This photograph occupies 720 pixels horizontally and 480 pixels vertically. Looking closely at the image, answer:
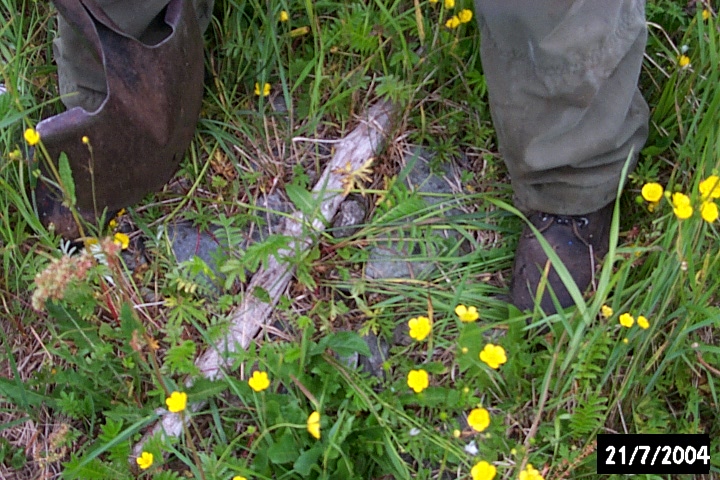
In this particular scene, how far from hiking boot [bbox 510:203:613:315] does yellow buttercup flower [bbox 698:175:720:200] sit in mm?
432

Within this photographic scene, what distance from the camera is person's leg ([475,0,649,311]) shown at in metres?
1.52

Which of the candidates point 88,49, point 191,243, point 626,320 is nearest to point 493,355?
point 626,320

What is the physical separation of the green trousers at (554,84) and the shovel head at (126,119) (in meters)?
0.11

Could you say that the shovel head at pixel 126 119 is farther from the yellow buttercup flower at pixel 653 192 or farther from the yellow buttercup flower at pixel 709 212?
the yellow buttercup flower at pixel 709 212

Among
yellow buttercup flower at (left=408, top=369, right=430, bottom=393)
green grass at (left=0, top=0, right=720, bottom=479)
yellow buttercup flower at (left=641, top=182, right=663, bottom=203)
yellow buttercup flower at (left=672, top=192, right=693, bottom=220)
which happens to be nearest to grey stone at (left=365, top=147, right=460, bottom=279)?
green grass at (left=0, top=0, right=720, bottom=479)

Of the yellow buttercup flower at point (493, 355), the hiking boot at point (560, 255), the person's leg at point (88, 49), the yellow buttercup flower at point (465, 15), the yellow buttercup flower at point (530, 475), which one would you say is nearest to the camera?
the yellow buttercup flower at point (530, 475)

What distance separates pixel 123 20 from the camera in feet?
5.85

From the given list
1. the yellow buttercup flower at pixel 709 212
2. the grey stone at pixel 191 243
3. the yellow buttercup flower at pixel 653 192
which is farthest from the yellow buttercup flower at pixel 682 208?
the grey stone at pixel 191 243

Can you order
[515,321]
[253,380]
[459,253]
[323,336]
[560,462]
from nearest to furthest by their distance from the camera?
[253,380], [560,462], [515,321], [323,336], [459,253]

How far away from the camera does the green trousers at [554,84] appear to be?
4.98 feet

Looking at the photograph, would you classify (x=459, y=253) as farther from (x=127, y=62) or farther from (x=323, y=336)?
(x=127, y=62)

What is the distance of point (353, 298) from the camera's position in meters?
2.00

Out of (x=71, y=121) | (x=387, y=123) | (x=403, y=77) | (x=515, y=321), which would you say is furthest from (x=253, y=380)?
(x=403, y=77)

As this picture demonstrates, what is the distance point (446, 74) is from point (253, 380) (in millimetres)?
1270
